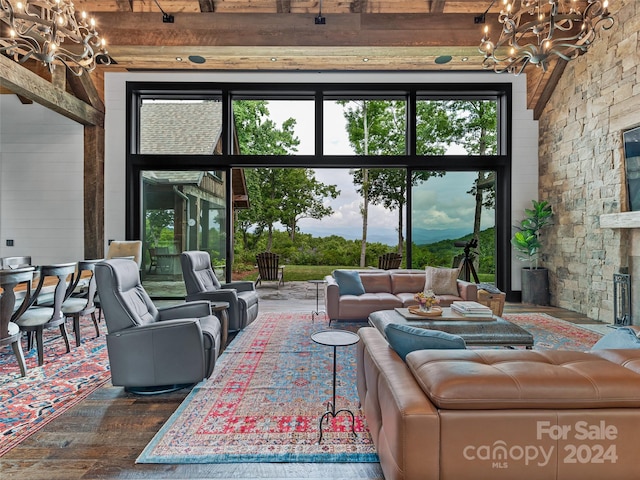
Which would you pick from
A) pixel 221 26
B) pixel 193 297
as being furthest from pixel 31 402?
pixel 221 26

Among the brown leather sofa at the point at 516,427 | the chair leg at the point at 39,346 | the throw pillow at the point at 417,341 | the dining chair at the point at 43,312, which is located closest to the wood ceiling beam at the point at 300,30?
the dining chair at the point at 43,312

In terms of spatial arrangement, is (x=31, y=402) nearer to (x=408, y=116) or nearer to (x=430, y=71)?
(x=408, y=116)

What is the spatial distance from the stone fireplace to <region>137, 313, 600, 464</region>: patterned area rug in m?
1.01

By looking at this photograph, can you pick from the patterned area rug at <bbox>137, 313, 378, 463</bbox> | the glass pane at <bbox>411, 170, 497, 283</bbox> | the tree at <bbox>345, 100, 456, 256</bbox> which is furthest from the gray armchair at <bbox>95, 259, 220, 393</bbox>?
the tree at <bbox>345, 100, 456, 256</bbox>

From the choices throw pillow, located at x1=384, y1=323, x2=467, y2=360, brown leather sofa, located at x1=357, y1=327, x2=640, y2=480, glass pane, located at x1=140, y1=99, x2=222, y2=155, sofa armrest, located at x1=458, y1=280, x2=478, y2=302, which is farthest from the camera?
glass pane, located at x1=140, y1=99, x2=222, y2=155

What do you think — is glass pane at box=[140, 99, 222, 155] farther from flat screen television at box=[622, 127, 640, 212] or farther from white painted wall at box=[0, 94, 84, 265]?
flat screen television at box=[622, 127, 640, 212]

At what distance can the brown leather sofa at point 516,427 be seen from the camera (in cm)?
133

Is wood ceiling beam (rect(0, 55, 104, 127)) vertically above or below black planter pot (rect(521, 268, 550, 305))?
above

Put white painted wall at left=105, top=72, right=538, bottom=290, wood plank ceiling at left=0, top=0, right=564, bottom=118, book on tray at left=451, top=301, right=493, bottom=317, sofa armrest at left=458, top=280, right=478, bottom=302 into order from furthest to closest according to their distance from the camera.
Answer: white painted wall at left=105, top=72, right=538, bottom=290 → wood plank ceiling at left=0, top=0, right=564, bottom=118 → sofa armrest at left=458, top=280, right=478, bottom=302 → book on tray at left=451, top=301, right=493, bottom=317

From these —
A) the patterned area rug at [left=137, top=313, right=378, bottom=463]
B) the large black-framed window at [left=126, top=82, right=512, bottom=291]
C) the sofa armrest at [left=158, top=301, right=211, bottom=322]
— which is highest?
the large black-framed window at [left=126, top=82, right=512, bottom=291]

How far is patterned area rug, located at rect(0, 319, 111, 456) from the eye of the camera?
2.33 metres

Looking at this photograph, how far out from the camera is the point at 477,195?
6863 millimetres

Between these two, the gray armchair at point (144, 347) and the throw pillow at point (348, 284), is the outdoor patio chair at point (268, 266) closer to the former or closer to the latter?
the throw pillow at point (348, 284)

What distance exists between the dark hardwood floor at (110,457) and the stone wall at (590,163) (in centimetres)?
483
